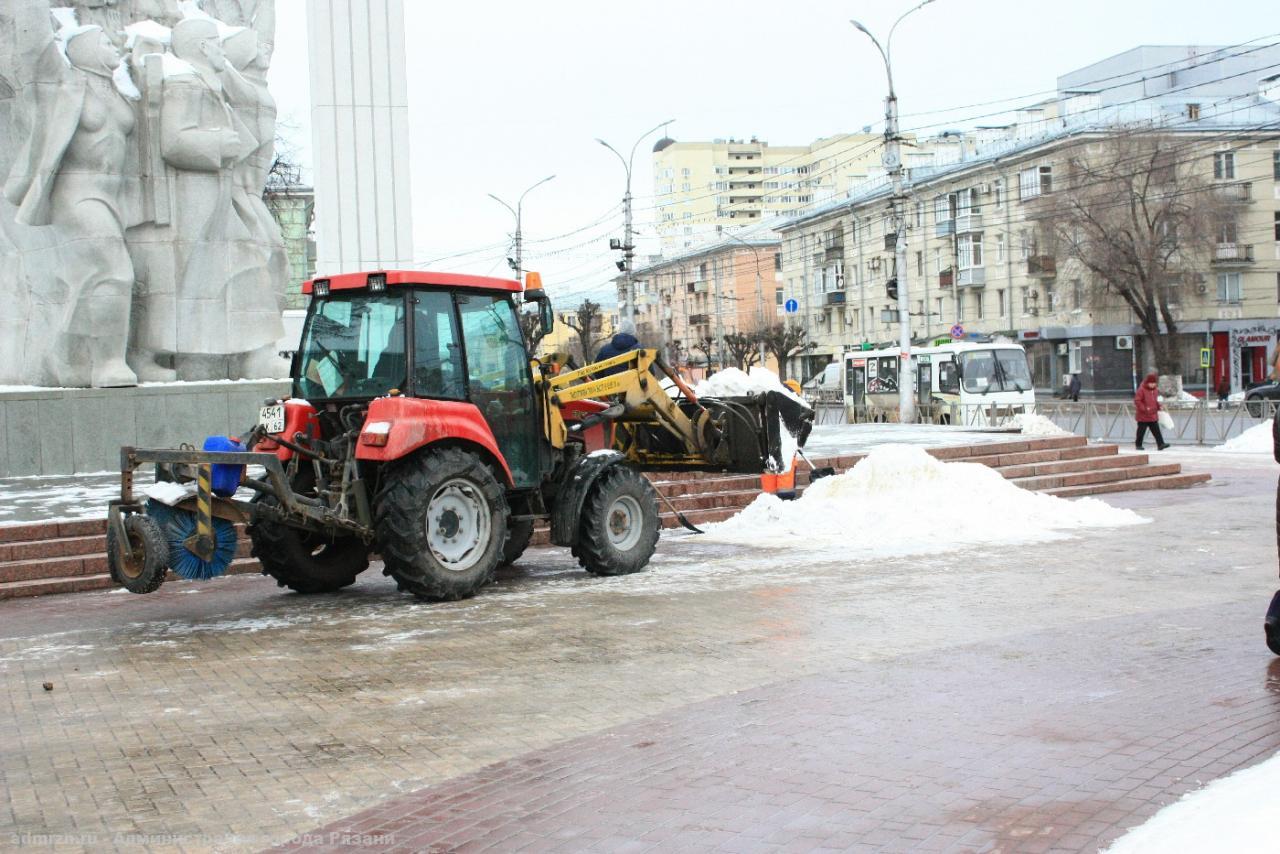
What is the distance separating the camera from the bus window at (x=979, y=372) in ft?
115

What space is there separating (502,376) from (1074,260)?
4951cm

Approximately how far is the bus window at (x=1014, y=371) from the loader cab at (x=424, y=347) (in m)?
26.2

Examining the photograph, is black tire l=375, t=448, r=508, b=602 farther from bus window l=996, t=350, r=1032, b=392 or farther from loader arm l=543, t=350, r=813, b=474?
bus window l=996, t=350, r=1032, b=392

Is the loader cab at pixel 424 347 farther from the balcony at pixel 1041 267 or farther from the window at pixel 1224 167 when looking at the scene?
the window at pixel 1224 167

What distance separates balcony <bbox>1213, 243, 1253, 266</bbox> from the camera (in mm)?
56156

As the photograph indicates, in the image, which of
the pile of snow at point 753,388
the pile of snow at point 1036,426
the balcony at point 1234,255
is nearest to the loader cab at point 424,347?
the pile of snow at point 753,388

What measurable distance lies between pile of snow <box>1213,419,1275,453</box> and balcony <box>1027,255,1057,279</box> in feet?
97.2

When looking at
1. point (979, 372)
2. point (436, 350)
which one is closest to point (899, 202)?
point (979, 372)

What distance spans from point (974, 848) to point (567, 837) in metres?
1.44

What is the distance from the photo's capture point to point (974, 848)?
15.0 ft

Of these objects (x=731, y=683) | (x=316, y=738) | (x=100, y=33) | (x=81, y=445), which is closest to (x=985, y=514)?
(x=731, y=683)

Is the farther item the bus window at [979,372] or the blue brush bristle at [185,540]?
the bus window at [979,372]

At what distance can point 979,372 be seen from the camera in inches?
1391

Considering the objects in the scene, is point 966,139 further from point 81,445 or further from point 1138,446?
point 81,445
